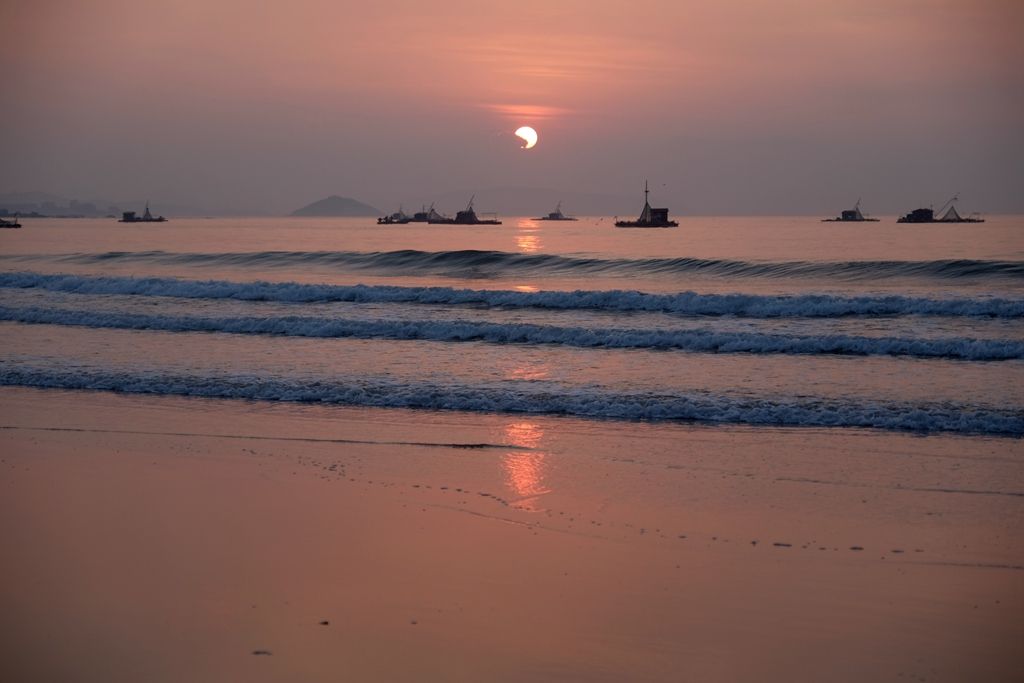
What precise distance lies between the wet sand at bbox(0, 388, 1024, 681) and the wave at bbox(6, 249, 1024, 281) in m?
22.4

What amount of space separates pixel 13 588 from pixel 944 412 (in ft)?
31.2

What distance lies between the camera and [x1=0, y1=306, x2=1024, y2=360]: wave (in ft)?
51.1

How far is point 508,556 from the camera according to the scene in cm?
616

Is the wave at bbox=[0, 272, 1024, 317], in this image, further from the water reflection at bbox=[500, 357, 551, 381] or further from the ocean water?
the water reflection at bbox=[500, 357, 551, 381]

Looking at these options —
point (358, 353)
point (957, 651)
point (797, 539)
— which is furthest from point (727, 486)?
point (358, 353)

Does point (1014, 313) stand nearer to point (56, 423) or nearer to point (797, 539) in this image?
point (797, 539)

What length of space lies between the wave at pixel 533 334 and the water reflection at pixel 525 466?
6.49 m

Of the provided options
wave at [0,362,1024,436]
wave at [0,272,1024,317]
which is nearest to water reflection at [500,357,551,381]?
wave at [0,362,1024,436]

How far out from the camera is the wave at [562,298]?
68.1 ft

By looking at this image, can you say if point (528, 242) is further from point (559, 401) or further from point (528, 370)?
point (559, 401)

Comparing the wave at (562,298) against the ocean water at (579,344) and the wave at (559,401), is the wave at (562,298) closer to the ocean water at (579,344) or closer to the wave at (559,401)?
the ocean water at (579,344)

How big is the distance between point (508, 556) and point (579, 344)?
10965mm

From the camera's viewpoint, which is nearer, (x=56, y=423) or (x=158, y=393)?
(x=56, y=423)

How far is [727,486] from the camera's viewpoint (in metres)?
7.96
